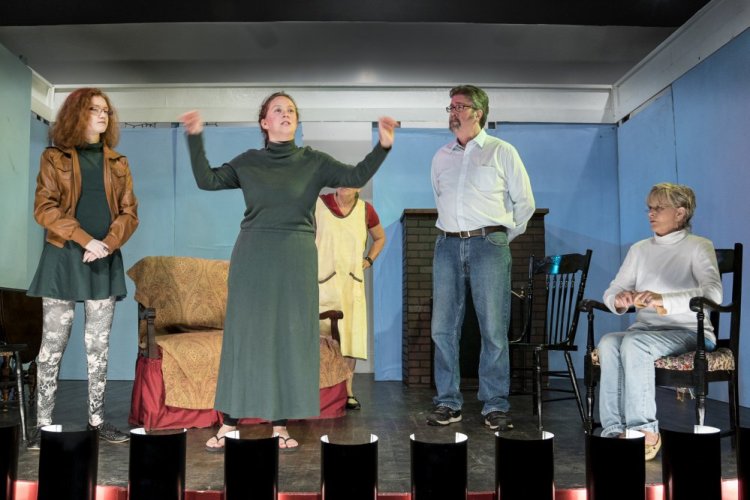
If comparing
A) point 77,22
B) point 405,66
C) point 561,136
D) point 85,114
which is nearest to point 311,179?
point 85,114

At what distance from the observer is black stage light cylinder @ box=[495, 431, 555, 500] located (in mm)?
1575

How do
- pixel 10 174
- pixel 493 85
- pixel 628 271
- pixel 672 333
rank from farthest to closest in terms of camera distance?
pixel 493 85 < pixel 10 174 < pixel 628 271 < pixel 672 333

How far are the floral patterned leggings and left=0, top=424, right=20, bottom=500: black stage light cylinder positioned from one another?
1.17 metres

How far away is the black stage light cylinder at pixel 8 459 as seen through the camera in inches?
64.2

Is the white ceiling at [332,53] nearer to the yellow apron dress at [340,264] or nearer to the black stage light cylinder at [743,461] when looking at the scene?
the yellow apron dress at [340,264]

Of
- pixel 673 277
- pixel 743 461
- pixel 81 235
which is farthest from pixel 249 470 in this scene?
pixel 673 277

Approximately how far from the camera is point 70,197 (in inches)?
110

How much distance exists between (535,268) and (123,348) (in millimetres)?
3915

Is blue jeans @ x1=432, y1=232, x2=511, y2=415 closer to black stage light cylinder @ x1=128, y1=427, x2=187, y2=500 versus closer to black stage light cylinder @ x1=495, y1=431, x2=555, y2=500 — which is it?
black stage light cylinder @ x1=495, y1=431, x2=555, y2=500

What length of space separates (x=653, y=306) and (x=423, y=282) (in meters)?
2.87

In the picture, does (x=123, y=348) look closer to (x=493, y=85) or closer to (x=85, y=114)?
(x=85, y=114)

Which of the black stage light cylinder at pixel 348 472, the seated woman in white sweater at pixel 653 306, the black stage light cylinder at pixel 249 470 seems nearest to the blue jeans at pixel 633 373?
the seated woman in white sweater at pixel 653 306

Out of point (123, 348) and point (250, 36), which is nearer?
point (250, 36)

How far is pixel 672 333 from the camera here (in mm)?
2738
